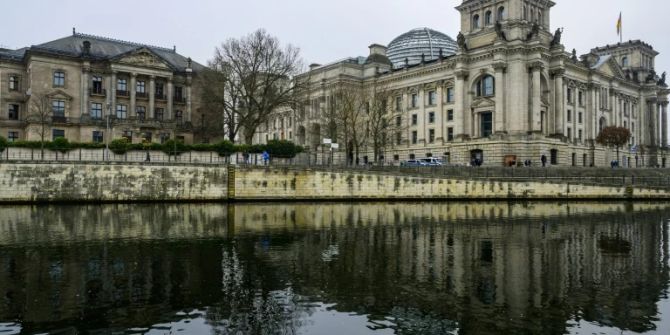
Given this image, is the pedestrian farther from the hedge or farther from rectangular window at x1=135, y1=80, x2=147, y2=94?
rectangular window at x1=135, y1=80, x2=147, y2=94

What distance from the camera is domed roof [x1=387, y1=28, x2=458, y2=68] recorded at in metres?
107

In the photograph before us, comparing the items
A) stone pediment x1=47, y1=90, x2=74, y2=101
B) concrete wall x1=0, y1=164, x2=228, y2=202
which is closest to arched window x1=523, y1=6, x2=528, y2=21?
concrete wall x1=0, y1=164, x2=228, y2=202

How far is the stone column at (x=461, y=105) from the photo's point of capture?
268 ft

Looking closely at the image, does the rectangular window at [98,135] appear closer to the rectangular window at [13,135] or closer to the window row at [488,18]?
the rectangular window at [13,135]

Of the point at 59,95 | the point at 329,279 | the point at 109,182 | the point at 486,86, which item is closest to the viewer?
the point at 329,279

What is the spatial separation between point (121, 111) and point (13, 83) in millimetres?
14873

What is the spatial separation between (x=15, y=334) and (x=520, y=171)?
52.2 meters

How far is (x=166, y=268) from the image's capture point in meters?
16.9

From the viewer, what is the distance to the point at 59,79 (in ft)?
232

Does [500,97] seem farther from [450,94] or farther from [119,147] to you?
[119,147]

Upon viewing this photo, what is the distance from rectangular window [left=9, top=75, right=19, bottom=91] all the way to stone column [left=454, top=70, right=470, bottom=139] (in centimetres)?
6511

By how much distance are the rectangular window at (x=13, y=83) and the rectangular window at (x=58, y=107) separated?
303 inches

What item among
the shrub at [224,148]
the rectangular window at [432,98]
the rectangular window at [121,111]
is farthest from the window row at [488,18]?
the rectangular window at [121,111]

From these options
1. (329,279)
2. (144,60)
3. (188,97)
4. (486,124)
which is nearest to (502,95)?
(486,124)
